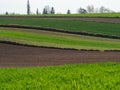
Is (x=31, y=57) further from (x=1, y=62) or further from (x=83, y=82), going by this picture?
(x=83, y=82)

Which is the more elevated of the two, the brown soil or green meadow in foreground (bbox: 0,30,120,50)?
the brown soil

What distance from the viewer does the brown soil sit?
1165 inches

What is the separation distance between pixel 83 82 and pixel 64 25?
5502 cm

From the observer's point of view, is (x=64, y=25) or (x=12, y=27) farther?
(x=64, y=25)

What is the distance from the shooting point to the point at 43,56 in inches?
1345

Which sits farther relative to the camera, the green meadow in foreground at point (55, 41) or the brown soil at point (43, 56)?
the green meadow in foreground at point (55, 41)

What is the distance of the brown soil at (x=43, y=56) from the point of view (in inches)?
1165

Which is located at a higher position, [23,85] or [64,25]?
[23,85]

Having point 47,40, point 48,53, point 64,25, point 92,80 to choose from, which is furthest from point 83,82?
point 64,25

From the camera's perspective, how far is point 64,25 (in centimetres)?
6869

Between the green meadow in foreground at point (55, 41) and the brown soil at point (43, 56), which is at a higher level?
the brown soil at point (43, 56)

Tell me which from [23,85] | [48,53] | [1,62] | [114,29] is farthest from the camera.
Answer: [114,29]

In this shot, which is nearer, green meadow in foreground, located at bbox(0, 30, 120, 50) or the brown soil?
the brown soil

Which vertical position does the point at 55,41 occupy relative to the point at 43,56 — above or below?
below
